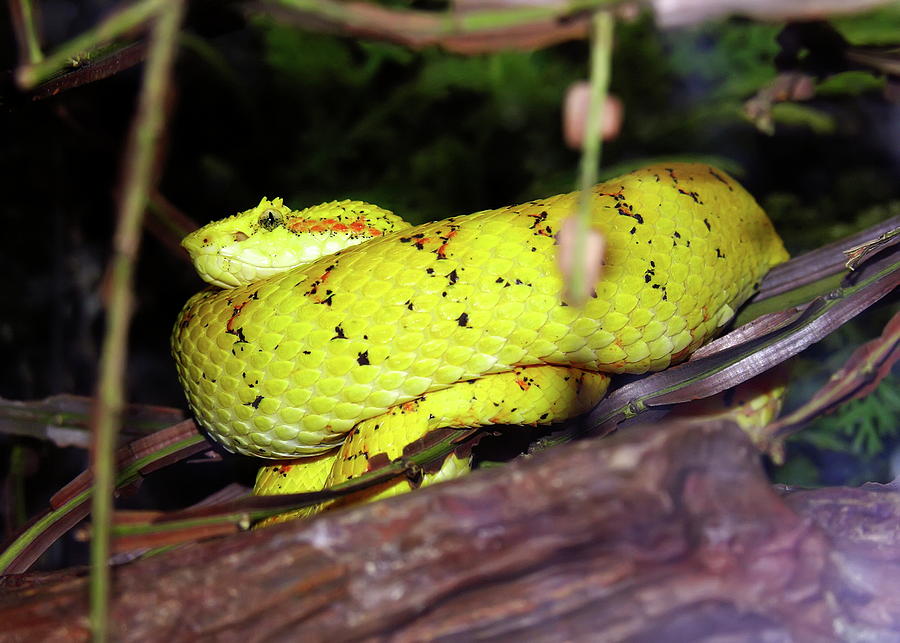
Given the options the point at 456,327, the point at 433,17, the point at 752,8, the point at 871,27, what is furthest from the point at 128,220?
the point at 871,27

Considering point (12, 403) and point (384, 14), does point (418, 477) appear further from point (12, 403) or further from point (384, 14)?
point (12, 403)

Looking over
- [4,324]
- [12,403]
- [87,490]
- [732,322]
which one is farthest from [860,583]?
[4,324]

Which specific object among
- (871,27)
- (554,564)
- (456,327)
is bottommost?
(554,564)

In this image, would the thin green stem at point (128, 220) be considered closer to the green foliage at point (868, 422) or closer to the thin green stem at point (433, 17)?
the thin green stem at point (433, 17)

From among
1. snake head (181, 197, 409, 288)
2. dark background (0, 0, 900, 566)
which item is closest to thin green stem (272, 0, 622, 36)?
snake head (181, 197, 409, 288)

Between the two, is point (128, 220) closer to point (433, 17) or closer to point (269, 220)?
point (433, 17)

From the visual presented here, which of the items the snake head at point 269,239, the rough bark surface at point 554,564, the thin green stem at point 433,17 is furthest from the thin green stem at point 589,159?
the snake head at point 269,239
